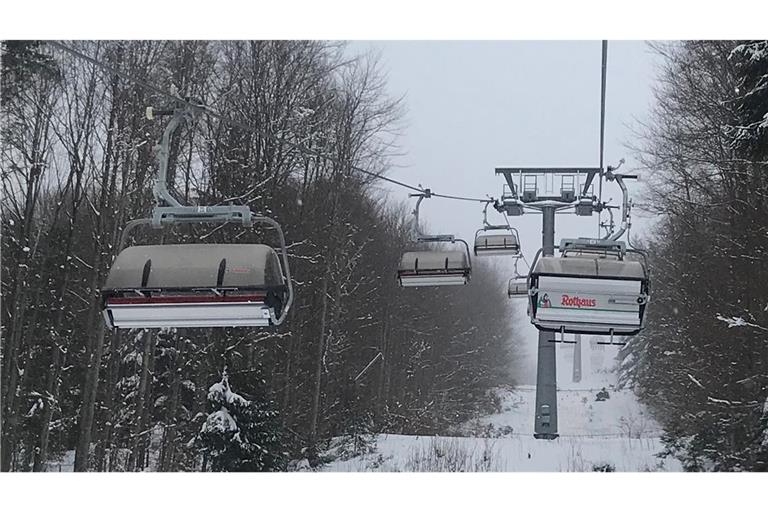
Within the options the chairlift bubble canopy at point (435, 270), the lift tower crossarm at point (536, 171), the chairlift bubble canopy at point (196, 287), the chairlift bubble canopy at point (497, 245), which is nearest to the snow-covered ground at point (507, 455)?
the chairlift bubble canopy at point (497, 245)

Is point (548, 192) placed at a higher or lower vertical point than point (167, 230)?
higher

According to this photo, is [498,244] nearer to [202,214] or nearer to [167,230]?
[167,230]

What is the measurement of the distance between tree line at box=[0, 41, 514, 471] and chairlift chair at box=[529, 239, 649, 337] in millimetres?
6733

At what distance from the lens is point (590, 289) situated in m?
6.79

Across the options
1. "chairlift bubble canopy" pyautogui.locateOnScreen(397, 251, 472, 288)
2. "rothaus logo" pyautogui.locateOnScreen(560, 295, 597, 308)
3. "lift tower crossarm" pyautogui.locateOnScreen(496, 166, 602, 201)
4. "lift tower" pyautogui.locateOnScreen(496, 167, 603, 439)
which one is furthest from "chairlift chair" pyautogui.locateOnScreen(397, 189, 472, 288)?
"lift tower crossarm" pyautogui.locateOnScreen(496, 166, 602, 201)

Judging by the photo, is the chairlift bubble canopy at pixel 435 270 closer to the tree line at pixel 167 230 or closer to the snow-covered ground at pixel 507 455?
the tree line at pixel 167 230

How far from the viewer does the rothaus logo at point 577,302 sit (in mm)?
6820

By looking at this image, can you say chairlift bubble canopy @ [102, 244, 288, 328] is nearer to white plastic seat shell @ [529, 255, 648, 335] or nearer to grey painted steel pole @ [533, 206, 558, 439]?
white plastic seat shell @ [529, 255, 648, 335]

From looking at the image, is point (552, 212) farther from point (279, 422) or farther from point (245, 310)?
point (245, 310)

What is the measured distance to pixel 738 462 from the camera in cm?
1530

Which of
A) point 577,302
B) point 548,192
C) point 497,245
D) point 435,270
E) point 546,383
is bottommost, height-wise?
point 546,383

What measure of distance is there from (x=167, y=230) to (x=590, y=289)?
11158 mm

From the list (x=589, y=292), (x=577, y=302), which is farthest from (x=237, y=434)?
(x=589, y=292)

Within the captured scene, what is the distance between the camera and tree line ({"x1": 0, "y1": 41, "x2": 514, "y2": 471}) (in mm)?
15188
